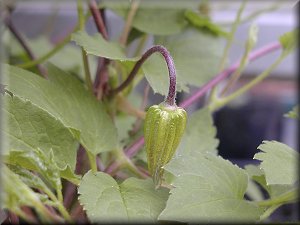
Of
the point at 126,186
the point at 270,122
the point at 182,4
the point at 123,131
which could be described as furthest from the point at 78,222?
the point at 270,122

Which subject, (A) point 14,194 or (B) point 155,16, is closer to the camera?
(A) point 14,194

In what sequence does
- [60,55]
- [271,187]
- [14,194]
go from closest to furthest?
[14,194] < [271,187] < [60,55]

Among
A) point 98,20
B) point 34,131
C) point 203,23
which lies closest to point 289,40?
point 203,23

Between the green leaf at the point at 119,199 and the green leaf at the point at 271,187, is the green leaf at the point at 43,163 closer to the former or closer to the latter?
the green leaf at the point at 119,199

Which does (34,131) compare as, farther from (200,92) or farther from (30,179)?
(200,92)

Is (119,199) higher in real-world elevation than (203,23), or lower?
lower

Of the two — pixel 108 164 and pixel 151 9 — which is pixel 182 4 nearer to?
pixel 151 9

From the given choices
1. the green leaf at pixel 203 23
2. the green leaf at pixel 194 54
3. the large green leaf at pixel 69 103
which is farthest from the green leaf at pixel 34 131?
the green leaf at pixel 203 23
